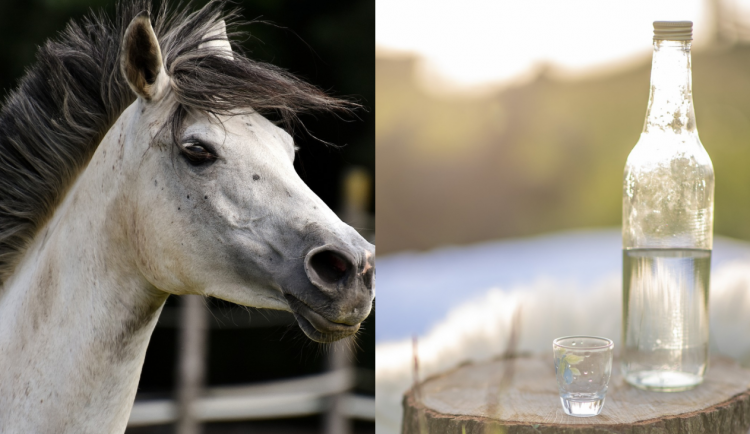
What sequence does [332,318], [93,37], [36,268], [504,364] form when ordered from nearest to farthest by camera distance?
[332,318]
[36,268]
[93,37]
[504,364]

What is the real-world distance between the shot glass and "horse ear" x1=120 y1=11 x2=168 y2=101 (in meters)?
0.78

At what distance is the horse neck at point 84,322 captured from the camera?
1010mm

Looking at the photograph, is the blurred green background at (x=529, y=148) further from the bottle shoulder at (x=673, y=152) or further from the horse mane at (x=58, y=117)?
the horse mane at (x=58, y=117)

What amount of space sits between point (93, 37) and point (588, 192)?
112 cm

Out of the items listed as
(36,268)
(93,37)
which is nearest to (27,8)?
(93,37)

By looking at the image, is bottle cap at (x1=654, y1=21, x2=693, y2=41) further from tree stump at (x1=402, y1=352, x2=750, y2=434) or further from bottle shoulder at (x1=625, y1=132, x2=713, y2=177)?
tree stump at (x1=402, y1=352, x2=750, y2=434)

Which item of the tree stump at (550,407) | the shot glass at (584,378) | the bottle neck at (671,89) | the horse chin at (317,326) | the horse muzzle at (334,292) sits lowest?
the tree stump at (550,407)

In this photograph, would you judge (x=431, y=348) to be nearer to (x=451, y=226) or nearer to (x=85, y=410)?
(x=451, y=226)

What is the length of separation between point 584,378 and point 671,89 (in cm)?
57

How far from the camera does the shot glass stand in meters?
1.10

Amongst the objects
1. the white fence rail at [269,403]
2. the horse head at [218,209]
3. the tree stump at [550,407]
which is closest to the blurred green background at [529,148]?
the tree stump at [550,407]

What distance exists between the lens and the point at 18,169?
3.69ft

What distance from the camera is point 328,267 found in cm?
95

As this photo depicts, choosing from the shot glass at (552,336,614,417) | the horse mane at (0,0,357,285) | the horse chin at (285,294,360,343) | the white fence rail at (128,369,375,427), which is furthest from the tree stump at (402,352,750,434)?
the white fence rail at (128,369,375,427)
